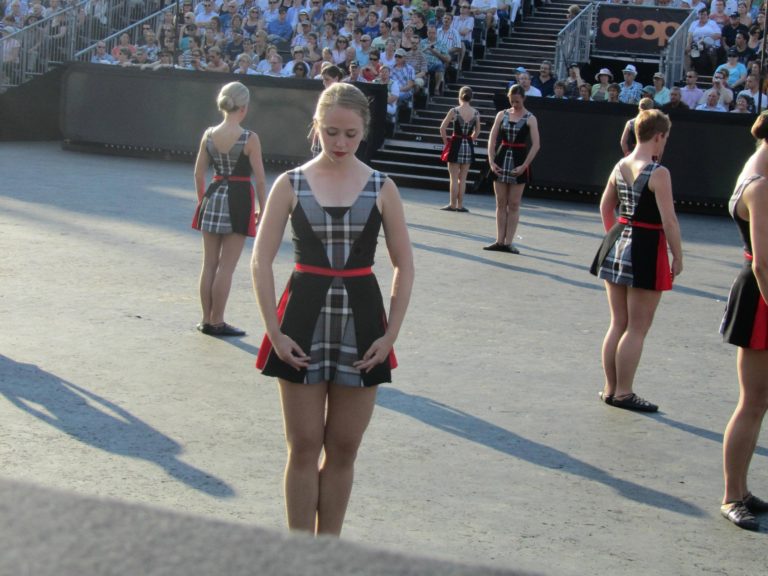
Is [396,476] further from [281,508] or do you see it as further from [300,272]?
[300,272]

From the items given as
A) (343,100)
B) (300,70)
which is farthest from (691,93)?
(343,100)

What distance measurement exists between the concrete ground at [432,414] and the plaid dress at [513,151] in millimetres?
1307

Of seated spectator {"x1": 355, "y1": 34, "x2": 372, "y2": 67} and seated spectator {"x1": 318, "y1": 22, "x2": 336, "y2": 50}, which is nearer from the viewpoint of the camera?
seated spectator {"x1": 355, "y1": 34, "x2": 372, "y2": 67}

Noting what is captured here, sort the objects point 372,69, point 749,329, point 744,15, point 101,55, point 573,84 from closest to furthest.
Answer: point 749,329
point 573,84
point 372,69
point 744,15
point 101,55

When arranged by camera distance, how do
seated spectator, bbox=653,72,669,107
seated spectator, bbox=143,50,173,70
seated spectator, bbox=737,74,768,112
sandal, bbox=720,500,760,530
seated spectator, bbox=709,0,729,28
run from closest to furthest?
1. sandal, bbox=720,500,760,530
2. seated spectator, bbox=737,74,768,112
3. seated spectator, bbox=653,72,669,107
4. seated spectator, bbox=709,0,729,28
5. seated spectator, bbox=143,50,173,70

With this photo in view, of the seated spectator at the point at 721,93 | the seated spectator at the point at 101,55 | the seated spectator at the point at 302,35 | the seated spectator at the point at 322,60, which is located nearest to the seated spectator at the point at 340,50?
the seated spectator at the point at 322,60

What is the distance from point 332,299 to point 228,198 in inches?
176

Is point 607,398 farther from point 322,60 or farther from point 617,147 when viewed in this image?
point 322,60

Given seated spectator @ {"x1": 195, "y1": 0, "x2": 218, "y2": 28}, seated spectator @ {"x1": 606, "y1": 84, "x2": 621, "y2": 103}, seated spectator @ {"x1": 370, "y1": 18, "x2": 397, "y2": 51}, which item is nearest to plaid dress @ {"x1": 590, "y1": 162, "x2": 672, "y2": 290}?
seated spectator @ {"x1": 606, "y1": 84, "x2": 621, "y2": 103}

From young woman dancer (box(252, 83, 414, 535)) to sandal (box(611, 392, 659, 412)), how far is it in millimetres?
3260

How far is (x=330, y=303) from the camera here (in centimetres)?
390

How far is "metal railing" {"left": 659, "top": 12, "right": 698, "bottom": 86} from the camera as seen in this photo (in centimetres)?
2148

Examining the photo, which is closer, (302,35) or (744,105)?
(744,105)

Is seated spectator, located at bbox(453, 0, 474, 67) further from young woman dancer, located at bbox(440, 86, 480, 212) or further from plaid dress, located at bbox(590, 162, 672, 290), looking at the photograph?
plaid dress, located at bbox(590, 162, 672, 290)
